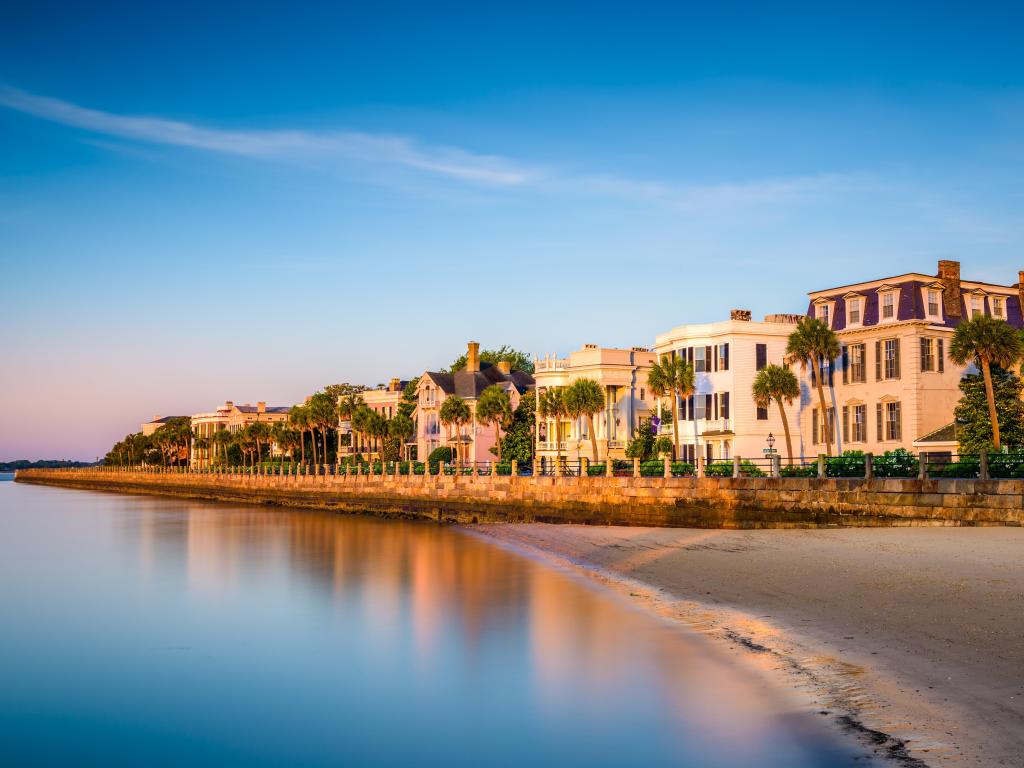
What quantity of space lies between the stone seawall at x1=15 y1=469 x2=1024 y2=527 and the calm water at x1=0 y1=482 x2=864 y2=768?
9.16 meters

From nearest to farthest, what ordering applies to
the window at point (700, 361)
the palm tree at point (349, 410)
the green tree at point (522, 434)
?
the window at point (700, 361) → the green tree at point (522, 434) → the palm tree at point (349, 410)

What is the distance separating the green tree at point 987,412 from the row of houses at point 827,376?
207 cm

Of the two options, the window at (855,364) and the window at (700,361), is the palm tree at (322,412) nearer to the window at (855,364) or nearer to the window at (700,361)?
the window at (700,361)

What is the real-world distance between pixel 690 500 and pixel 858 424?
56.7 feet

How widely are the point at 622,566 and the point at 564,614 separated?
761 centimetres

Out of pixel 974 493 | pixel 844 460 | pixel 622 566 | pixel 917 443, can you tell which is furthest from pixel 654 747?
pixel 917 443

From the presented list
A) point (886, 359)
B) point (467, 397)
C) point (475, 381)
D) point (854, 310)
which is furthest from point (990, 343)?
point (475, 381)

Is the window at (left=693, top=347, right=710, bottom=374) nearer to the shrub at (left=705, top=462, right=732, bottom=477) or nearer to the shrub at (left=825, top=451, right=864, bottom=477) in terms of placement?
the shrub at (left=705, top=462, right=732, bottom=477)

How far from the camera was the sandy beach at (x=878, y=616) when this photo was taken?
37.1 feet

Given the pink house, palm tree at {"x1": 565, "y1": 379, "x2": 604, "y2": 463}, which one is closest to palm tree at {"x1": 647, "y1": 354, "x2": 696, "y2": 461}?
palm tree at {"x1": 565, "y1": 379, "x2": 604, "y2": 463}

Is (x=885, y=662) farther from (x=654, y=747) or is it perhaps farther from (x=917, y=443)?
(x=917, y=443)

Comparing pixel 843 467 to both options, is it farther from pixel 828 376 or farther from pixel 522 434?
pixel 522 434

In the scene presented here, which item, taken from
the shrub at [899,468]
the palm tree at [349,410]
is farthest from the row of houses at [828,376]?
the palm tree at [349,410]

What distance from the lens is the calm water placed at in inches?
516
